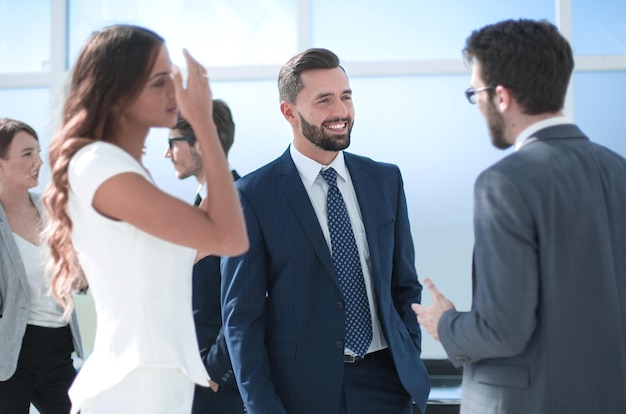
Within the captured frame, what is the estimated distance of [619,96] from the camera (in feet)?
16.5

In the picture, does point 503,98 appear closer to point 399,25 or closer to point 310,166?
point 310,166

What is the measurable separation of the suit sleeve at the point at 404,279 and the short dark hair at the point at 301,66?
1.69ft

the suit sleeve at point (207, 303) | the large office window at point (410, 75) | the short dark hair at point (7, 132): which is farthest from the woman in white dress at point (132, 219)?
the large office window at point (410, 75)

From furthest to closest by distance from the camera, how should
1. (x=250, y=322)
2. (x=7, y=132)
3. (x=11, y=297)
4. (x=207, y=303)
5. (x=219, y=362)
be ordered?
(x=7, y=132) → (x=11, y=297) → (x=207, y=303) → (x=219, y=362) → (x=250, y=322)

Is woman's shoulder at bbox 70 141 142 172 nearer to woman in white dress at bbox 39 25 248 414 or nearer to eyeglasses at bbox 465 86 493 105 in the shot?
woman in white dress at bbox 39 25 248 414

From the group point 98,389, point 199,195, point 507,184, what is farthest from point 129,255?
point 199,195

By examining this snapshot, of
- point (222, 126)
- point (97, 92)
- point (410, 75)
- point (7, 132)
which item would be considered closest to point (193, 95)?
point (97, 92)

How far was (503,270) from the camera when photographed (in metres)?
1.84

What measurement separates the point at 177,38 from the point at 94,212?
3.60 metres

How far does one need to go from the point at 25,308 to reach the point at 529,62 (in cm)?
256

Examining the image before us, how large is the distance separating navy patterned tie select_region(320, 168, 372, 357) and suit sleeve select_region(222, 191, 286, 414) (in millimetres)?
241

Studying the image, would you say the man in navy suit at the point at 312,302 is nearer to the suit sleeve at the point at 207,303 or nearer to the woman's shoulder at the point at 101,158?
the suit sleeve at the point at 207,303

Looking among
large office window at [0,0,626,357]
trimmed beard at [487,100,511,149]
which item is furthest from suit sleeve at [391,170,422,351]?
large office window at [0,0,626,357]

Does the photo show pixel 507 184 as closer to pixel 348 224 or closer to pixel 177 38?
pixel 348 224
